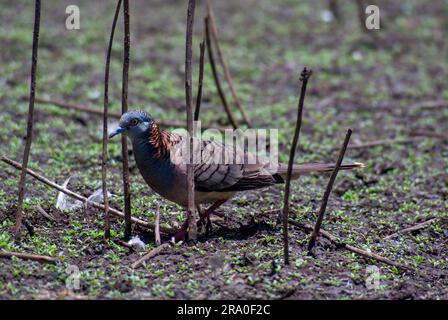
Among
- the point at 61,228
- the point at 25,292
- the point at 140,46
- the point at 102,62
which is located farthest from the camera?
the point at 140,46

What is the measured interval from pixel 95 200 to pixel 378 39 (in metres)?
6.06

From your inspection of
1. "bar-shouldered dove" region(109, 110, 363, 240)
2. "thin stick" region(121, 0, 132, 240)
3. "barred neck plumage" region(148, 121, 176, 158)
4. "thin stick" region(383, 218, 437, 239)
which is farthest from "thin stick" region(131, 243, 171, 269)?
"thin stick" region(383, 218, 437, 239)

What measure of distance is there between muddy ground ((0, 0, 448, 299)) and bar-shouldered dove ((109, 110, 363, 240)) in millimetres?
307

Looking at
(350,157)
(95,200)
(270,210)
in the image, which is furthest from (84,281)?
(350,157)

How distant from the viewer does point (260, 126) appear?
25.8ft

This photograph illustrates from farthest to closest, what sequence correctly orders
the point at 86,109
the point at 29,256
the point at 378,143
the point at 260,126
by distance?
the point at 260,126 < the point at 86,109 < the point at 378,143 < the point at 29,256

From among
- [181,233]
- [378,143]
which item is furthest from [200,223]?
[378,143]

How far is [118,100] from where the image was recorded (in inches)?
323

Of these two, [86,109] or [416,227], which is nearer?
[416,227]

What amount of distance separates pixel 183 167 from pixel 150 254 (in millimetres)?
702

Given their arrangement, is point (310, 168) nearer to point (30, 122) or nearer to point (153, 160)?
point (153, 160)

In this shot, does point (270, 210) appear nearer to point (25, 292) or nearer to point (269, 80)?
point (25, 292)

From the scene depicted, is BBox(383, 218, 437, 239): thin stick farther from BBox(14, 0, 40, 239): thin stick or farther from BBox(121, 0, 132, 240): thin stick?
BBox(14, 0, 40, 239): thin stick

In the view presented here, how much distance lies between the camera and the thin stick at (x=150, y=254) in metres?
4.58
